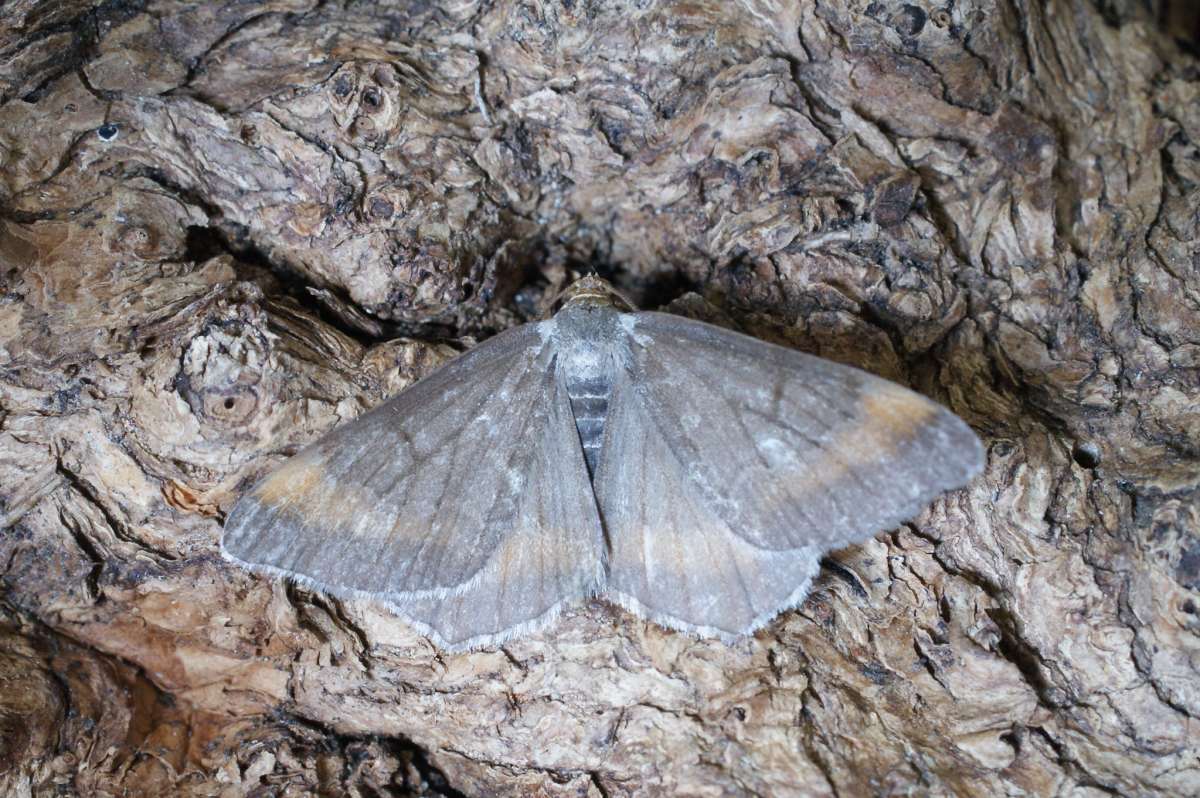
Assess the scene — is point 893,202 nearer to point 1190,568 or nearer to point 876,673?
point 1190,568

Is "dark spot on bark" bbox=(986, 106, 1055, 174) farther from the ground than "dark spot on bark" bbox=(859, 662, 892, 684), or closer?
farther from the ground

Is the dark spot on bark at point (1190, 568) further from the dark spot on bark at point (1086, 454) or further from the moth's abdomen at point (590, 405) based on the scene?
the moth's abdomen at point (590, 405)

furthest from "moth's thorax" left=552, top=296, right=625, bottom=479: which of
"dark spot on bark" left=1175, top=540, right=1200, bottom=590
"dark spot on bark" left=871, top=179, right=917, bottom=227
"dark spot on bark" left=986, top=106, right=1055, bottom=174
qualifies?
"dark spot on bark" left=1175, top=540, right=1200, bottom=590

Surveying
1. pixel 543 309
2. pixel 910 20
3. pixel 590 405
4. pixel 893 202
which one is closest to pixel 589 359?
pixel 590 405

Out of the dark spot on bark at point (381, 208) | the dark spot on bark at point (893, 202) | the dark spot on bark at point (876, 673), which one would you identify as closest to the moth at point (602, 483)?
the dark spot on bark at point (876, 673)

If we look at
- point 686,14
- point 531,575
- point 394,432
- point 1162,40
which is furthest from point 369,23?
point 1162,40

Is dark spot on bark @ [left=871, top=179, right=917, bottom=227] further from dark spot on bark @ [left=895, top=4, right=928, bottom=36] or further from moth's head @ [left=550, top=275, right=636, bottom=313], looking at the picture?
moth's head @ [left=550, top=275, right=636, bottom=313]
